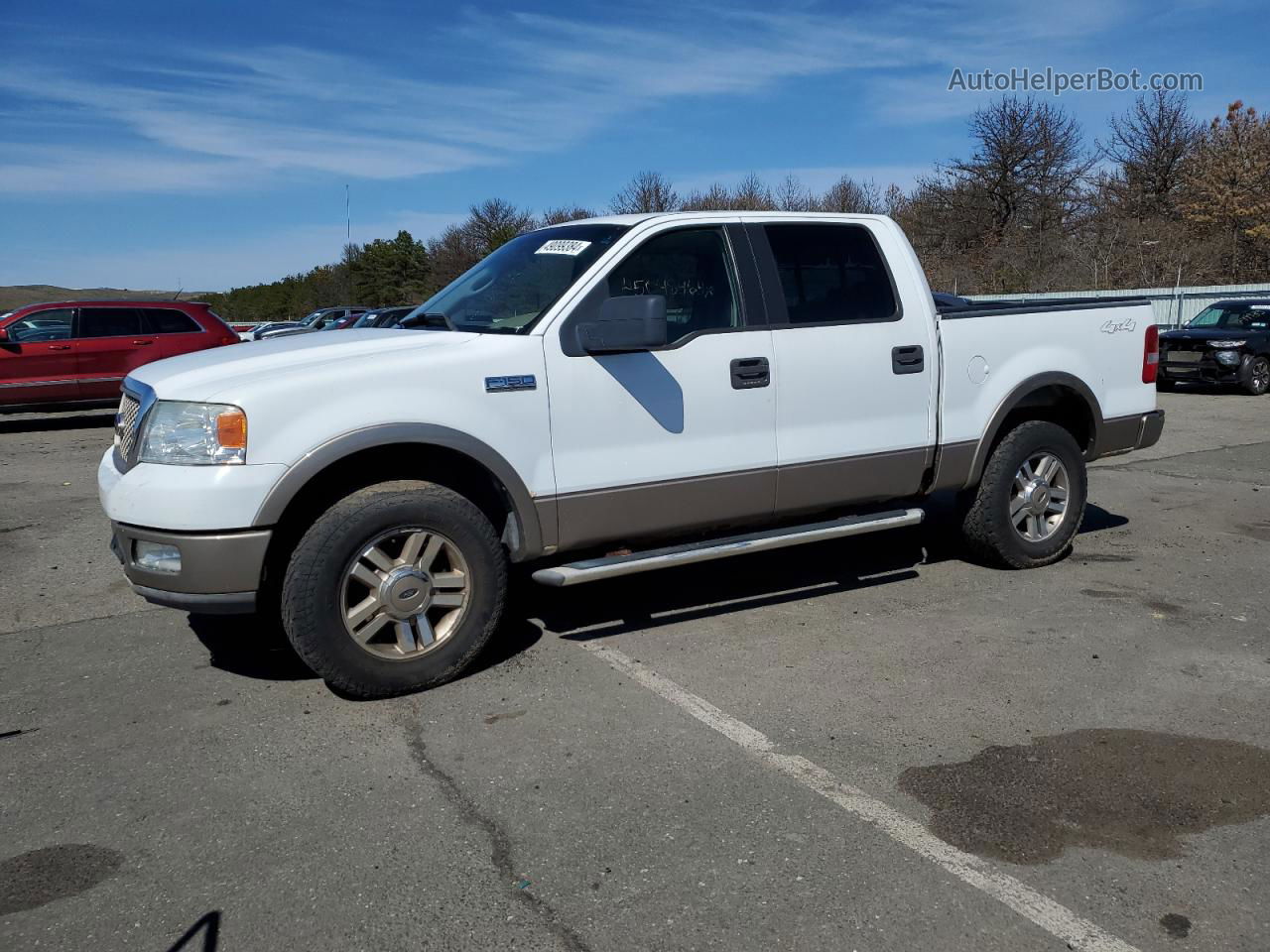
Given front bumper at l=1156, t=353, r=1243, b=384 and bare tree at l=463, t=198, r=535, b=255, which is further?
bare tree at l=463, t=198, r=535, b=255

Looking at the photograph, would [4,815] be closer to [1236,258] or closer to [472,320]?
[472,320]

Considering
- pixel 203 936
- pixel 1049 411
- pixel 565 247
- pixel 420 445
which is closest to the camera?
pixel 203 936

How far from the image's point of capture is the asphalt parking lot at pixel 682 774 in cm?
297

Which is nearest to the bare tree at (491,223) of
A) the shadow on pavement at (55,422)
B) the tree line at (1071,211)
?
the tree line at (1071,211)

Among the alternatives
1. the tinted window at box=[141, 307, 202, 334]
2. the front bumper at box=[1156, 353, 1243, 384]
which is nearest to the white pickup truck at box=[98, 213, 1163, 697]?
the tinted window at box=[141, 307, 202, 334]

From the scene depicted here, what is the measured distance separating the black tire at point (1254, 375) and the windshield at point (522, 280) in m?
15.6

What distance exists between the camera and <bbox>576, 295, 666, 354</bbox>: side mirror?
4664mm

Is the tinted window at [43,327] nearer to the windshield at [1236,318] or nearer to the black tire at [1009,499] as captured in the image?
the black tire at [1009,499]

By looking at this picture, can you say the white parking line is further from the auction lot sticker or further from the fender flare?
the auction lot sticker

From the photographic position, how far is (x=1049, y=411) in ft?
22.1

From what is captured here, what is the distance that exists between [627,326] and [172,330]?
13.0 metres

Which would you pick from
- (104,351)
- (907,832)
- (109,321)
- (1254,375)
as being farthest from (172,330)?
Answer: (1254,375)

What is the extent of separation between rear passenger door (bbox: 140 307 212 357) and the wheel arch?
12532 mm

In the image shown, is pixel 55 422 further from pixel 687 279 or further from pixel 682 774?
pixel 682 774
